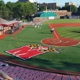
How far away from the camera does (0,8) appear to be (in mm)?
87562

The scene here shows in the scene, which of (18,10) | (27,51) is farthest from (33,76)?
(18,10)

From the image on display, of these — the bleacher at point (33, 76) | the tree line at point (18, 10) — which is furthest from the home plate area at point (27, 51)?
the tree line at point (18, 10)

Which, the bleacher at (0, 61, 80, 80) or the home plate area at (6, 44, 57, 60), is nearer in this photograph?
the bleacher at (0, 61, 80, 80)

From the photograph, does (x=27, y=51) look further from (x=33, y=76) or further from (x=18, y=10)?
(x=18, y=10)

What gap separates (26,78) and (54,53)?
37.2ft

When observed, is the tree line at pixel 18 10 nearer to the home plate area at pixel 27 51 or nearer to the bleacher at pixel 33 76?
the home plate area at pixel 27 51

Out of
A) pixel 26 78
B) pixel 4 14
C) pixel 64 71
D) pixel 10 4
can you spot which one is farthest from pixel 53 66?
pixel 10 4

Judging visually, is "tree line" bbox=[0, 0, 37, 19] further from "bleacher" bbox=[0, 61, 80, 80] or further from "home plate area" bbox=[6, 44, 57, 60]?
"bleacher" bbox=[0, 61, 80, 80]

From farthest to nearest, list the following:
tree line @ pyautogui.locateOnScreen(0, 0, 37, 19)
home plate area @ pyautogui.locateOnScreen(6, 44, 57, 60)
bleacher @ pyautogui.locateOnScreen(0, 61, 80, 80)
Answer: tree line @ pyautogui.locateOnScreen(0, 0, 37, 19), home plate area @ pyautogui.locateOnScreen(6, 44, 57, 60), bleacher @ pyautogui.locateOnScreen(0, 61, 80, 80)

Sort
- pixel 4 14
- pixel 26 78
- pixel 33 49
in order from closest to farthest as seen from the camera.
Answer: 1. pixel 26 78
2. pixel 33 49
3. pixel 4 14

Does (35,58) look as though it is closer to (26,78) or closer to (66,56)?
(66,56)

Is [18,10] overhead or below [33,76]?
overhead

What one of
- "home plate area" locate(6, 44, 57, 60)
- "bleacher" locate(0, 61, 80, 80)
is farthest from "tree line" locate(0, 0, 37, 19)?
"bleacher" locate(0, 61, 80, 80)

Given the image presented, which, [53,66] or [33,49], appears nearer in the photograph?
[53,66]
